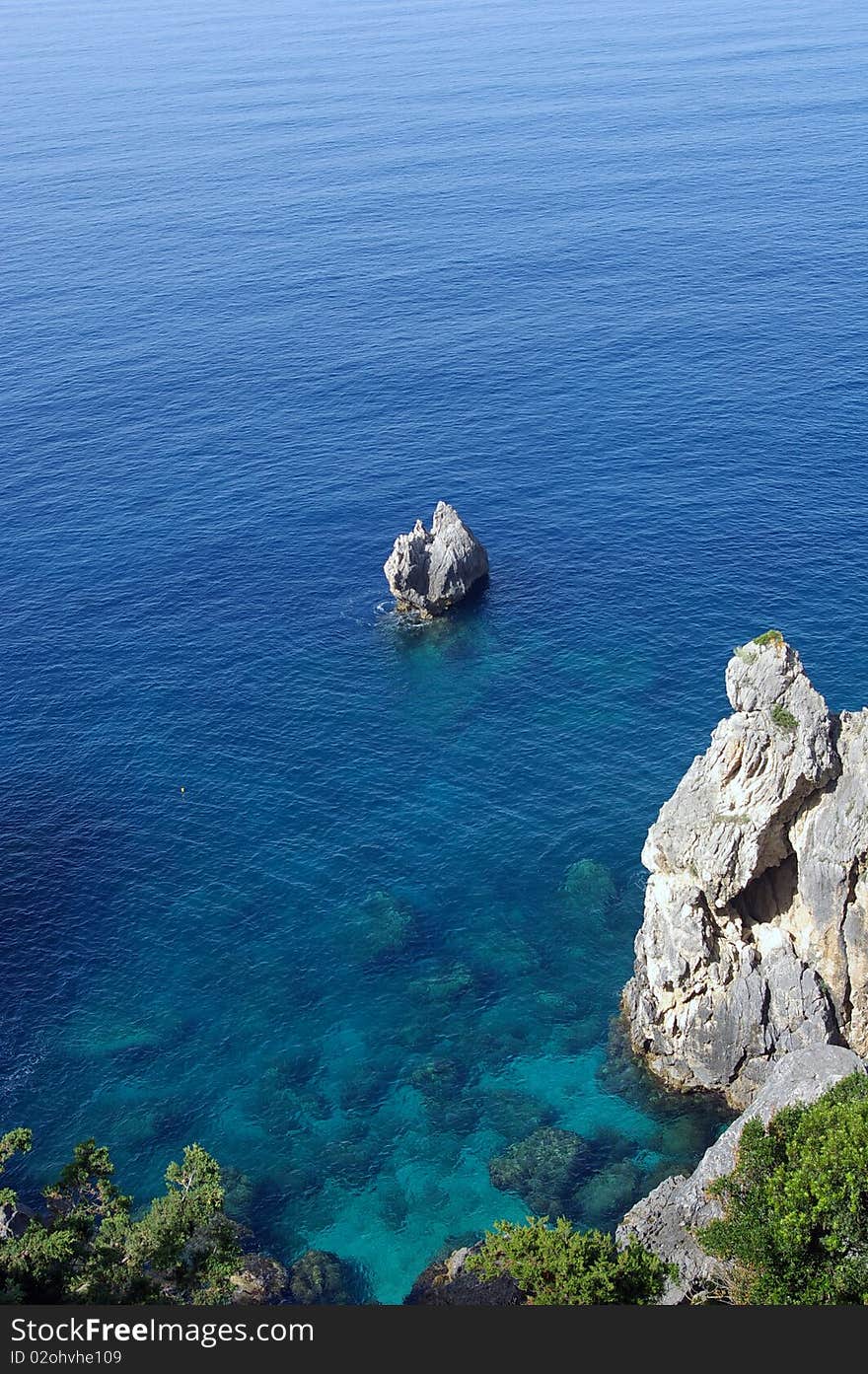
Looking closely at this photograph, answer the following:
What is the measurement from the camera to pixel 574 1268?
61.2m

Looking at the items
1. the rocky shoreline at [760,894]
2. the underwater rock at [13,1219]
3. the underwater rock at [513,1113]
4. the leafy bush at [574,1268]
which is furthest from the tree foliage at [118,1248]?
the underwater rock at [513,1113]

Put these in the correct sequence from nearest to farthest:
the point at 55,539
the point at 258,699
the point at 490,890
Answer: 1. the point at 490,890
2. the point at 258,699
3. the point at 55,539

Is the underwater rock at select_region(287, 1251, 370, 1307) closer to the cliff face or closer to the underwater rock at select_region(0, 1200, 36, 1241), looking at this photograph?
the underwater rock at select_region(0, 1200, 36, 1241)

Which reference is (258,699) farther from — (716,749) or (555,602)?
(716,749)

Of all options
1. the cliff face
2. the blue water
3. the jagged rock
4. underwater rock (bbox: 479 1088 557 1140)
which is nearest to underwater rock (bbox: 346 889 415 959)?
the blue water

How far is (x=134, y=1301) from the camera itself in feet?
202

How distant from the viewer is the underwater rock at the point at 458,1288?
6750 cm

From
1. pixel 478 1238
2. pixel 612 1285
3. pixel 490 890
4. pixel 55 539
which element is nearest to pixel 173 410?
pixel 55 539

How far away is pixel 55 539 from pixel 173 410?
3612 centimetres

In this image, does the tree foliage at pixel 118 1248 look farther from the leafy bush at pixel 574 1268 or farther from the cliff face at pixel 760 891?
the cliff face at pixel 760 891

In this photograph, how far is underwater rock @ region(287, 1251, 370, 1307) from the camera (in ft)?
252

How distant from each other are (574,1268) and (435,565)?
289ft

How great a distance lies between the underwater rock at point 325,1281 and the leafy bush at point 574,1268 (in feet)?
52.5

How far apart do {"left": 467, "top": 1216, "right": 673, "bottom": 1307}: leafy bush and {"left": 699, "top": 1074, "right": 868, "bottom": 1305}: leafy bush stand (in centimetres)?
359
